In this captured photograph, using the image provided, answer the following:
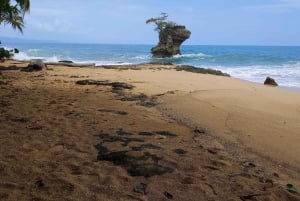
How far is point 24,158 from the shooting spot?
4219mm

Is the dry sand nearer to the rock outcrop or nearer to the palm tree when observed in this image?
the palm tree

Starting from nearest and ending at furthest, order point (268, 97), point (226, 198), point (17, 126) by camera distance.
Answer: point (226, 198) < point (17, 126) < point (268, 97)

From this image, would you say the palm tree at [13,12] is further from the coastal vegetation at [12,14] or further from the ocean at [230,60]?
the ocean at [230,60]

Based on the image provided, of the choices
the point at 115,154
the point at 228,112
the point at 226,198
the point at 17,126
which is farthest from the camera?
the point at 228,112

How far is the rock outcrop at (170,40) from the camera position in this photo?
48.9 meters

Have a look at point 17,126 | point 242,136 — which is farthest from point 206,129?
point 17,126

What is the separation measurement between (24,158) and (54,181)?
79 centimetres

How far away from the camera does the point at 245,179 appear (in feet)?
12.9

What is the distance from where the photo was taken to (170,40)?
161 ft

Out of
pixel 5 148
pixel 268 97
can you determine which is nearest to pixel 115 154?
pixel 5 148

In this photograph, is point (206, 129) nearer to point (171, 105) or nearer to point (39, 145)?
point (171, 105)

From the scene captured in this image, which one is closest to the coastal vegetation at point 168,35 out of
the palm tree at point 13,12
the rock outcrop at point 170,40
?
the rock outcrop at point 170,40

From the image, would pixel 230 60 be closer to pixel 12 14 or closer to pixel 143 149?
pixel 12 14

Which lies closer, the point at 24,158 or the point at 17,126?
the point at 24,158
